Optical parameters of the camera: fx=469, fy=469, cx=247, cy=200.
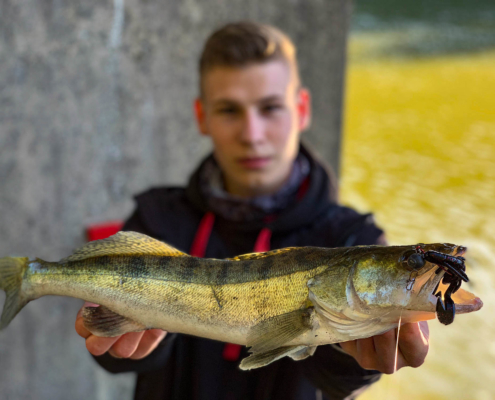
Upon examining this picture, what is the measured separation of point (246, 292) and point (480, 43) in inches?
357

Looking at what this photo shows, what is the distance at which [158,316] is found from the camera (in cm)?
121

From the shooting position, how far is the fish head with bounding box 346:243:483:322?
0.96 m

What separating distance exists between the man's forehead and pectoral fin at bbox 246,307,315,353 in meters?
1.24

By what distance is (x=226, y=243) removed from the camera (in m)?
2.26

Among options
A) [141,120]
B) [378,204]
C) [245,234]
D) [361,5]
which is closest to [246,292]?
[245,234]

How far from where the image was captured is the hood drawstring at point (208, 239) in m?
2.05

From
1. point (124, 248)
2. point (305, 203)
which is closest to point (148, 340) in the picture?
point (124, 248)

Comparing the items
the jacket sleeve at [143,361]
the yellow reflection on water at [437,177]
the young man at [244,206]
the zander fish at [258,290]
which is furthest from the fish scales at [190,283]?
the yellow reflection on water at [437,177]

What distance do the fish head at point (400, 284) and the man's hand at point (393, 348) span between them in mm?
62

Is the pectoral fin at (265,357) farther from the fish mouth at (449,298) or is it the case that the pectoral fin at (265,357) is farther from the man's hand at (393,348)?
the fish mouth at (449,298)

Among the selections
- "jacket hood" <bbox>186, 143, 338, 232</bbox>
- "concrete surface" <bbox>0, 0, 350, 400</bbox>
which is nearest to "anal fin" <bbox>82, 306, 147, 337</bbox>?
"jacket hood" <bbox>186, 143, 338, 232</bbox>

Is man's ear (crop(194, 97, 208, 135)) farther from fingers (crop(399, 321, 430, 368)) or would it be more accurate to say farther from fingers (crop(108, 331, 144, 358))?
fingers (crop(399, 321, 430, 368))

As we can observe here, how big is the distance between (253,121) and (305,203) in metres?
0.44

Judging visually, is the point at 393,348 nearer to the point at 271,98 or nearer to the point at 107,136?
the point at 271,98
